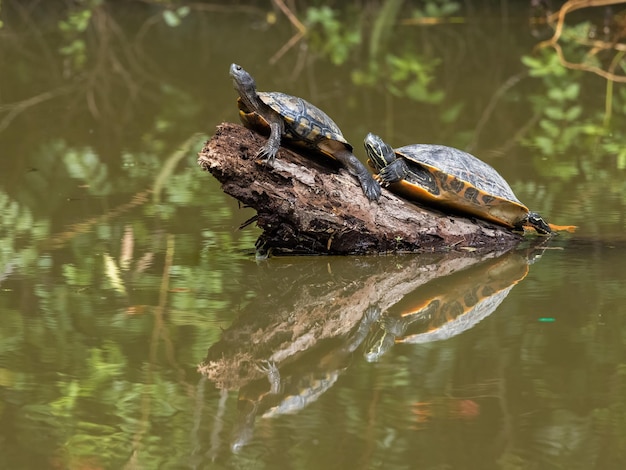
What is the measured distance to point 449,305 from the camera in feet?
11.2

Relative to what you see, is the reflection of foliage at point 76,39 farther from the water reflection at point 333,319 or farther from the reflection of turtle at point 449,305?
the reflection of turtle at point 449,305

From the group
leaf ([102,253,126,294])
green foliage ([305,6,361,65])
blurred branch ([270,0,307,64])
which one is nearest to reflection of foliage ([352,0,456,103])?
green foliage ([305,6,361,65])

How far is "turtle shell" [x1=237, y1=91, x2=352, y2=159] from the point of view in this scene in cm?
383

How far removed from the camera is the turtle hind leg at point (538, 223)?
13.8ft

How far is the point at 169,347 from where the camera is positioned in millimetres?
2959

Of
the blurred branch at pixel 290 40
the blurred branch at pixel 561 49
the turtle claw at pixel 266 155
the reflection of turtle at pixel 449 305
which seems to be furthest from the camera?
the blurred branch at pixel 290 40

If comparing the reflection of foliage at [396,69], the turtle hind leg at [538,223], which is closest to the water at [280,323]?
the turtle hind leg at [538,223]

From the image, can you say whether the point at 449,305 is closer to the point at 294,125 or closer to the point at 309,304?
the point at 309,304

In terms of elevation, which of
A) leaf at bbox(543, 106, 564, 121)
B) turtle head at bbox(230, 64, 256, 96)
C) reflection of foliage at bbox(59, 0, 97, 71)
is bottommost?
turtle head at bbox(230, 64, 256, 96)

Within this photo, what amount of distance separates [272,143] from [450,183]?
2.66ft

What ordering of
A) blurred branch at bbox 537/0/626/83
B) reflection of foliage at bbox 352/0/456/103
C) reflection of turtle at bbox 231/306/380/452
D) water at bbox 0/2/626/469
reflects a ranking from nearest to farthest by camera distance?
water at bbox 0/2/626/469 → reflection of turtle at bbox 231/306/380/452 → reflection of foliage at bbox 352/0/456/103 → blurred branch at bbox 537/0/626/83

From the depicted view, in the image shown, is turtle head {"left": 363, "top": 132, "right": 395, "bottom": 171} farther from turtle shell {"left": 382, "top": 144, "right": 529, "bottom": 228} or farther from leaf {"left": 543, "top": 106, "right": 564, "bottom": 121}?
leaf {"left": 543, "top": 106, "right": 564, "bottom": 121}

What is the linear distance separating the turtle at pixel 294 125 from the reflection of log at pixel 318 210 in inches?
2.1

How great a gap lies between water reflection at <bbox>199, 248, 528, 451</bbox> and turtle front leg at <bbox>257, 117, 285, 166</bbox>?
45 centimetres
